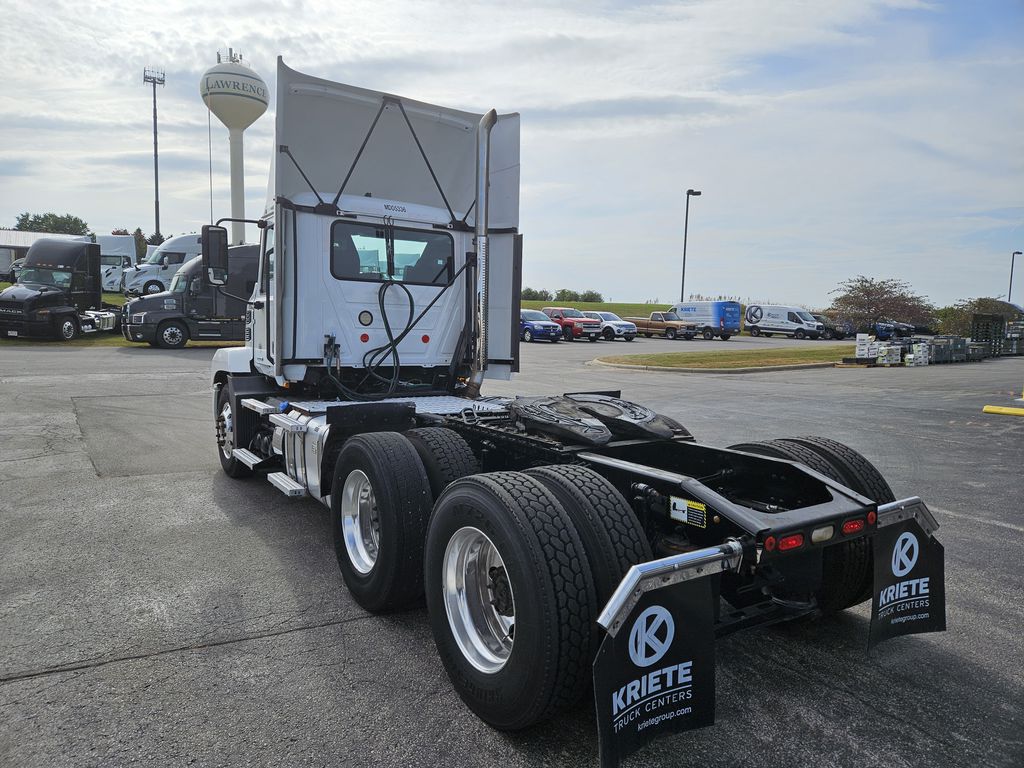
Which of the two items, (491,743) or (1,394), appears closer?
(491,743)

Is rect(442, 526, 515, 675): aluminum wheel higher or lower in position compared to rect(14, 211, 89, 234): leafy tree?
lower

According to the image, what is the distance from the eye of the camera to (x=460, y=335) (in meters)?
6.78

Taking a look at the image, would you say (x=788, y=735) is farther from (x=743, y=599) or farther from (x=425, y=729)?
(x=425, y=729)

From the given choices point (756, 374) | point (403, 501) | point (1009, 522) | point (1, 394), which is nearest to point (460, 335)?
point (403, 501)

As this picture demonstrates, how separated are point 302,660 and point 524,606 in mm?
1361

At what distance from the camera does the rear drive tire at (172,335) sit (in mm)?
22219

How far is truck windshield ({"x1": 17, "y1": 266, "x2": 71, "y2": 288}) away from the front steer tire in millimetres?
25440

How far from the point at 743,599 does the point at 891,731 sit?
717mm

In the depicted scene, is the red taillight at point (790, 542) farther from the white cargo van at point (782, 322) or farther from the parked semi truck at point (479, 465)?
the white cargo van at point (782, 322)

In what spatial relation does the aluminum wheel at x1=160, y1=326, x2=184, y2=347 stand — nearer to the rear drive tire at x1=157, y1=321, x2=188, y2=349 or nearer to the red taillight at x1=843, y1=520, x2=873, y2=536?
the rear drive tire at x1=157, y1=321, x2=188, y2=349

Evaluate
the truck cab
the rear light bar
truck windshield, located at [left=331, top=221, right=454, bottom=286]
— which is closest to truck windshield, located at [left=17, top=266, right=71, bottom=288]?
the truck cab

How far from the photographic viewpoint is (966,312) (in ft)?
127

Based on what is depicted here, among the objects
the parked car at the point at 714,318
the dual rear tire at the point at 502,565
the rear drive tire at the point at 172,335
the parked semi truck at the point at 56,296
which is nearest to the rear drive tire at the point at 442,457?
the dual rear tire at the point at 502,565

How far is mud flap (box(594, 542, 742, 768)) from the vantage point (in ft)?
7.62
